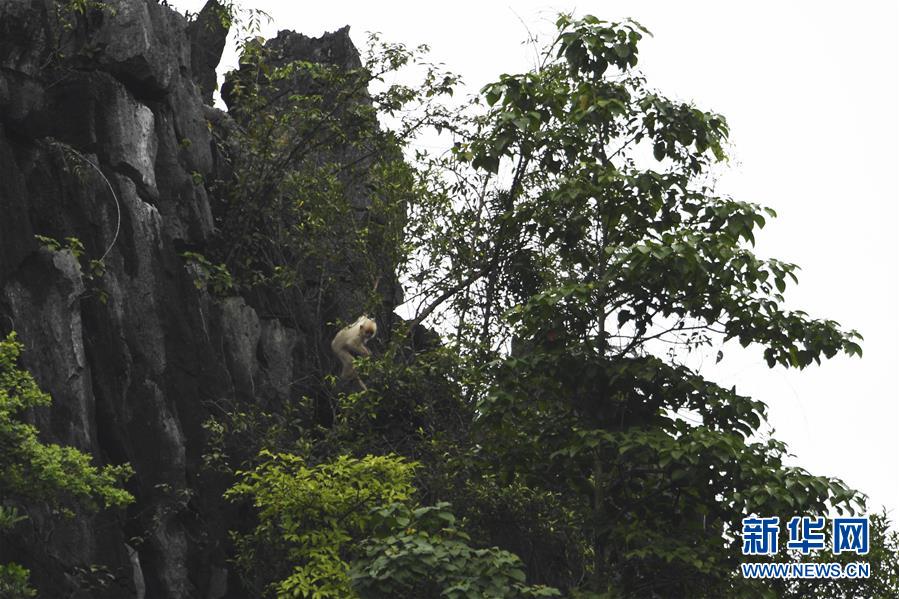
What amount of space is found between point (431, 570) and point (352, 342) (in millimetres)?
7932

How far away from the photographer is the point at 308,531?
Answer: 52.5ft

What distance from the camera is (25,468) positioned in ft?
44.6

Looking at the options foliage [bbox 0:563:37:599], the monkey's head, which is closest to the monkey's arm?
the monkey's head

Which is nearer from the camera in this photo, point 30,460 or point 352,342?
point 30,460

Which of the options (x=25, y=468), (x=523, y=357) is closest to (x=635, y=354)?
(x=523, y=357)

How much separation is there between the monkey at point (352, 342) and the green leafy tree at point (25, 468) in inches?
234

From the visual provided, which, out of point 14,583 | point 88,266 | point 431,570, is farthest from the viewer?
point 88,266

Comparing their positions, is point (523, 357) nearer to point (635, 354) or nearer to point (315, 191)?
point (635, 354)

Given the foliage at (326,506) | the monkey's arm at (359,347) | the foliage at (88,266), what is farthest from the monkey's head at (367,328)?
the foliage at (88,266)

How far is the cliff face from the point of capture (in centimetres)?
1644

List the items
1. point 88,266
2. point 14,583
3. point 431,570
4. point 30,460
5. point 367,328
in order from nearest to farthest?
point 431,570 < point 14,583 < point 30,460 < point 88,266 < point 367,328

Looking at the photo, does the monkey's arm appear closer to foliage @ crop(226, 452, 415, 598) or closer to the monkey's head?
the monkey's head

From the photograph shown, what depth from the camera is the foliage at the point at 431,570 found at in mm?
12258

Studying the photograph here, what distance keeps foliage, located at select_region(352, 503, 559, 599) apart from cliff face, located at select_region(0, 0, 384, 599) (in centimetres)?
460
